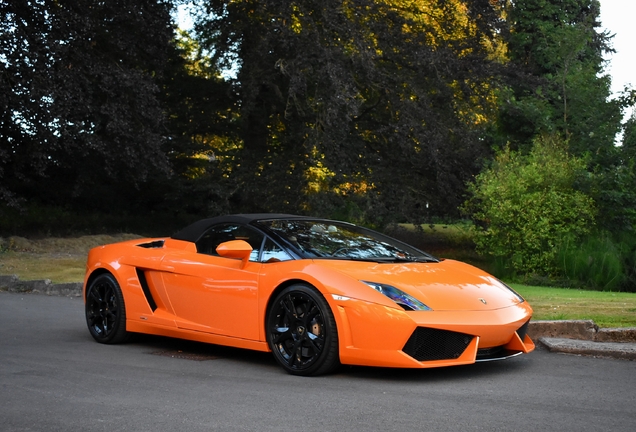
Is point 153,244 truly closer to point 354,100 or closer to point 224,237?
point 224,237

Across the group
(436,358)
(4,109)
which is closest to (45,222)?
(4,109)

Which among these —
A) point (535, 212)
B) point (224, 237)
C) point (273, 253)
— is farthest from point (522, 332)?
point (535, 212)

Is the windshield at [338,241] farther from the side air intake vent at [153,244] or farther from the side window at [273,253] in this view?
the side air intake vent at [153,244]

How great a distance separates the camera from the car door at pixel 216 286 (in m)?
7.70

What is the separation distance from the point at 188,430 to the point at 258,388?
1434 millimetres

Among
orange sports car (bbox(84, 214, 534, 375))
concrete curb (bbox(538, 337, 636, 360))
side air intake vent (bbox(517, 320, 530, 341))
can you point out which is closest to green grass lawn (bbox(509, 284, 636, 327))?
concrete curb (bbox(538, 337, 636, 360))

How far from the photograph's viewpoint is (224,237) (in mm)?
8430

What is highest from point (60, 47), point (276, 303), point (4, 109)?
point (60, 47)

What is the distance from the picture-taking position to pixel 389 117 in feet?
93.4

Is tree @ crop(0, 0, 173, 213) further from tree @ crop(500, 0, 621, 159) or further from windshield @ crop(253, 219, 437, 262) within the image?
windshield @ crop(253, 219, 437, 262)

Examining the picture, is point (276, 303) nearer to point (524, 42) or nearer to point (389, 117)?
point (389, 117)

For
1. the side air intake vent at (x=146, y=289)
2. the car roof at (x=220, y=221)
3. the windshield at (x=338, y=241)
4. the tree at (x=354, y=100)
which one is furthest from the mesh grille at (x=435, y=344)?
the tree at (x=354, y=100)

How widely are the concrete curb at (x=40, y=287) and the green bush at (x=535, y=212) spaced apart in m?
9.18

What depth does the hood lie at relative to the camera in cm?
709
